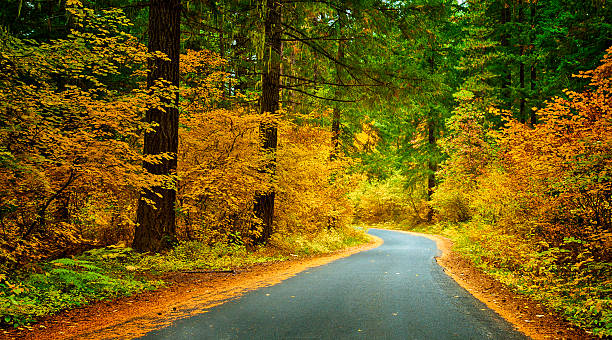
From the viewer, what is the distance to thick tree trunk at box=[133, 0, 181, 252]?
8906 millimetres

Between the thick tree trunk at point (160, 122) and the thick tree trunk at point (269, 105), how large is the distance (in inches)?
123

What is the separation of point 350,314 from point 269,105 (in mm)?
8541

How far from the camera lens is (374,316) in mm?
5359

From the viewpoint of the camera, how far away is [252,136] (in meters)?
11.7

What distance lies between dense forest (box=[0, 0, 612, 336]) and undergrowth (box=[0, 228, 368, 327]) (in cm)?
5

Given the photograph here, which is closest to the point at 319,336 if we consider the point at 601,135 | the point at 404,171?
the point at 601,135

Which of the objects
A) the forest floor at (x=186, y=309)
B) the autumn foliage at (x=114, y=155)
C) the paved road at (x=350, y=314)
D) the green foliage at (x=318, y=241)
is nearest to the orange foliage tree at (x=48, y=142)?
the autumn foliage at (x=114, y=155)

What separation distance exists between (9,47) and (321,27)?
9.73m

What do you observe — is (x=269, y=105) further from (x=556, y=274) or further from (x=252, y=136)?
(x=556, y=274)

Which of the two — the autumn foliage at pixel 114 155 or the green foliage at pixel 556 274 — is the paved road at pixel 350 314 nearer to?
the green foliage at pixel 556 274

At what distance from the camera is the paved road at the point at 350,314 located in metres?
4.54

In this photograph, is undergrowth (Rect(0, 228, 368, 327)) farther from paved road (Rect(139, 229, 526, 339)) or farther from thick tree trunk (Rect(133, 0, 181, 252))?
paved road (Rect(139, 229, 526, 339))

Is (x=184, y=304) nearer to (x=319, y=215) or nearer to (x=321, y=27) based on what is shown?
(x=321, y=27)

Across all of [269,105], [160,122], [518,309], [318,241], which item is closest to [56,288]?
[160,122]
